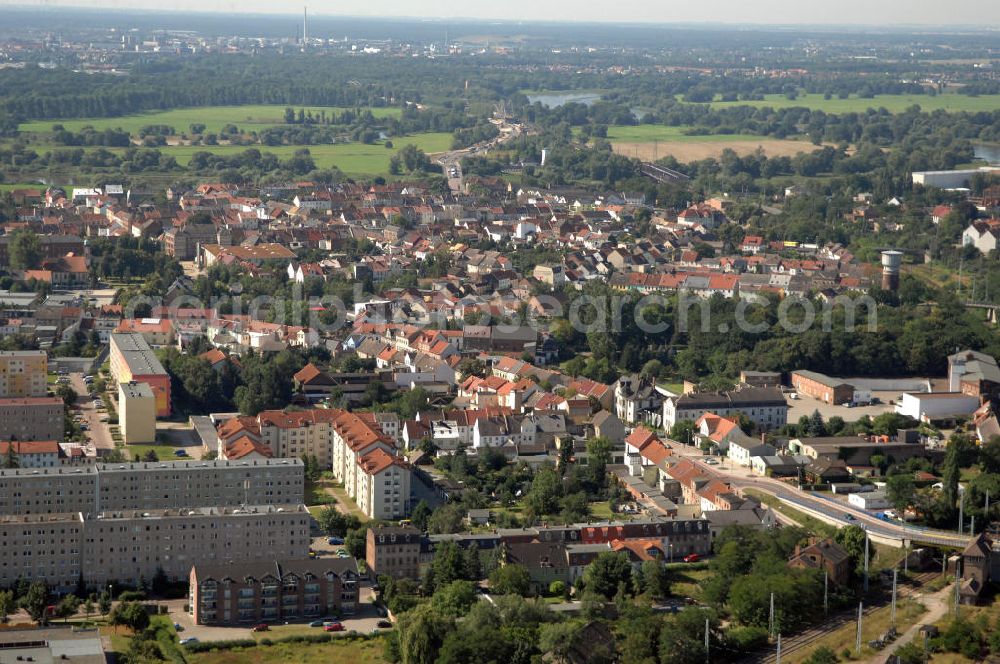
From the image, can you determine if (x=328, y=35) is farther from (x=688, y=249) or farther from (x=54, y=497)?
(x=54, y=497)

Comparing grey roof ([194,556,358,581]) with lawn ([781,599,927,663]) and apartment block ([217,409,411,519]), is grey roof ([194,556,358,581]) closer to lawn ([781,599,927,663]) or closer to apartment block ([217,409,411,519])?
apartment block ([217,409,411,519])

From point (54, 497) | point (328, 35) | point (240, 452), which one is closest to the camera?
point (54, 497)

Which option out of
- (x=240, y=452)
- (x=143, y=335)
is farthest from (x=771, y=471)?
(x=143, y=335)

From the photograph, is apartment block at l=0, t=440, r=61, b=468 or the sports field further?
the sports field

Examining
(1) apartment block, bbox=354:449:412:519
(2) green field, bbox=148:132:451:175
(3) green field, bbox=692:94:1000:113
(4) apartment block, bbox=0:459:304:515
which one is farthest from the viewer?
(3) green field, bbox=692:94:1000:113

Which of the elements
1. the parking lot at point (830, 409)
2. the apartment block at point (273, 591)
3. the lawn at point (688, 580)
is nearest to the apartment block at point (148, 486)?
the apartment block at point (273, 591)

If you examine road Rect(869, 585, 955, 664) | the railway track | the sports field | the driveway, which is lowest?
the sports field

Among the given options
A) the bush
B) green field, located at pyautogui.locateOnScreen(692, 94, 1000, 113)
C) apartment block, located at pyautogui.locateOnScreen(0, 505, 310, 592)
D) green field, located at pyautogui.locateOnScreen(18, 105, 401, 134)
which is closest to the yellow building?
apartment block, located at pyautogui.locateOnScreen(0, 505, 310, 592)
